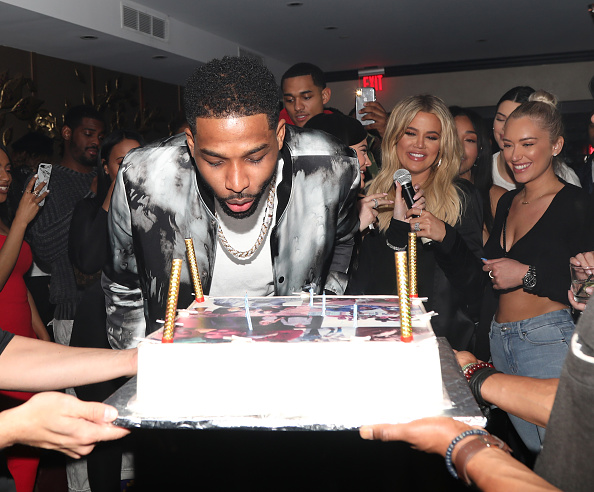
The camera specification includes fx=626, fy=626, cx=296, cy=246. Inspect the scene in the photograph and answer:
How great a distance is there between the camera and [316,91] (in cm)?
437

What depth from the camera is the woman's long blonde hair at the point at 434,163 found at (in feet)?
9.84

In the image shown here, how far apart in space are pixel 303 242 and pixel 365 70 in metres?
9.55

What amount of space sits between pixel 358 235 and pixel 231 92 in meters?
1.17

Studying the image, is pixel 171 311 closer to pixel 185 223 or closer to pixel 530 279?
pixel 185 223

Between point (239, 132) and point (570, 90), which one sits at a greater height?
point (570, 90)

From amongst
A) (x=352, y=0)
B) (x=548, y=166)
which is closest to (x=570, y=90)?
(x=352, y=0)

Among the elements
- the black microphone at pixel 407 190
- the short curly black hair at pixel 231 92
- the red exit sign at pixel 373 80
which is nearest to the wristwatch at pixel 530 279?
the black microphone at pixel 407 190

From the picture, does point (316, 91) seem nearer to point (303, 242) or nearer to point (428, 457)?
point (303, 242)

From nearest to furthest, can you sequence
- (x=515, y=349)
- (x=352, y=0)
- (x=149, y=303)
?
(x=149, y=303) → (x=515, y=349) → (x=352, y=0)

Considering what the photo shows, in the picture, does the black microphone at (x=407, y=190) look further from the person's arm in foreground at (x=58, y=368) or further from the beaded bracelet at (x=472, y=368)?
the person's arm in foreground at (x=58, y=368)

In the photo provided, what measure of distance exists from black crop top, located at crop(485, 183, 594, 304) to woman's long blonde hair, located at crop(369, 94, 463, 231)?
16.3 inches

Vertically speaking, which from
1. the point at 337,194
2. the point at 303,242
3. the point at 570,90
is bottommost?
the point at 303,242

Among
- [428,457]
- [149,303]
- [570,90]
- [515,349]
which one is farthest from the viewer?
[570,90]

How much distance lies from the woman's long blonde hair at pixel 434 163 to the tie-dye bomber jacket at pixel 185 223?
81 cm
